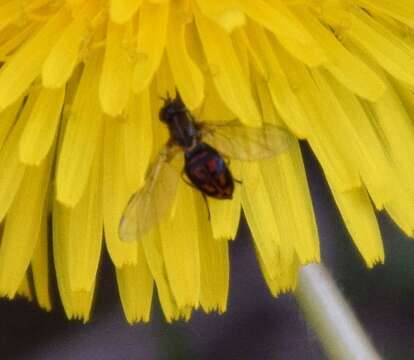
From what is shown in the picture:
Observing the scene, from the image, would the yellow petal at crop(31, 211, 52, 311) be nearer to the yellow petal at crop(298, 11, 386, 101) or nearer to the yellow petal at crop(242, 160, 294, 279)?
the yellow petal at crop(242, 160, 294, 279)

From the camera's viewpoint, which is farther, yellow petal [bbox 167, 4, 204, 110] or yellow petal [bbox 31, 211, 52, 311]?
yellow petal [bbox 31, 211, 52, 311]

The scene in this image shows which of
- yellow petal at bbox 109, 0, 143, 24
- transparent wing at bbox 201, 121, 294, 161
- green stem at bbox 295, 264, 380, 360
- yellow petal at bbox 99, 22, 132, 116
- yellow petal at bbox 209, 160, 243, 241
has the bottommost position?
green stem at bbox 295, 264, 380, 360

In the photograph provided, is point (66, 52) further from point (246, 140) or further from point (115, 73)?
point (246, 140)

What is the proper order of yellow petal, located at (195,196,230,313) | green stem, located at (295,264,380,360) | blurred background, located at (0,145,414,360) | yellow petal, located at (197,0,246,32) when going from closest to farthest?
yellow petal, located at (197,0,246,32), yellow petal, located at (195,196,230,313), green stem, located at (295,264,380,360), blurred background, located at (0,145,414,360)

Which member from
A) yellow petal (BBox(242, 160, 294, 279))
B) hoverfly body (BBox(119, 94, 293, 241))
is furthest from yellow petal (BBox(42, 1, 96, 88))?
yellow petal (BBox(242, 160, 294, 279))

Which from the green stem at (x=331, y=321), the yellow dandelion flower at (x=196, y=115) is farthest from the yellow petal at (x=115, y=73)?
the green stem at (x=331, y=321)

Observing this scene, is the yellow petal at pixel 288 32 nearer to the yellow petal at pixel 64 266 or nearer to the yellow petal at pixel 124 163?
the yellow petal at pixel 124 163

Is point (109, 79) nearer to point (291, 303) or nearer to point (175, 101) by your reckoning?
point (175, 101)
